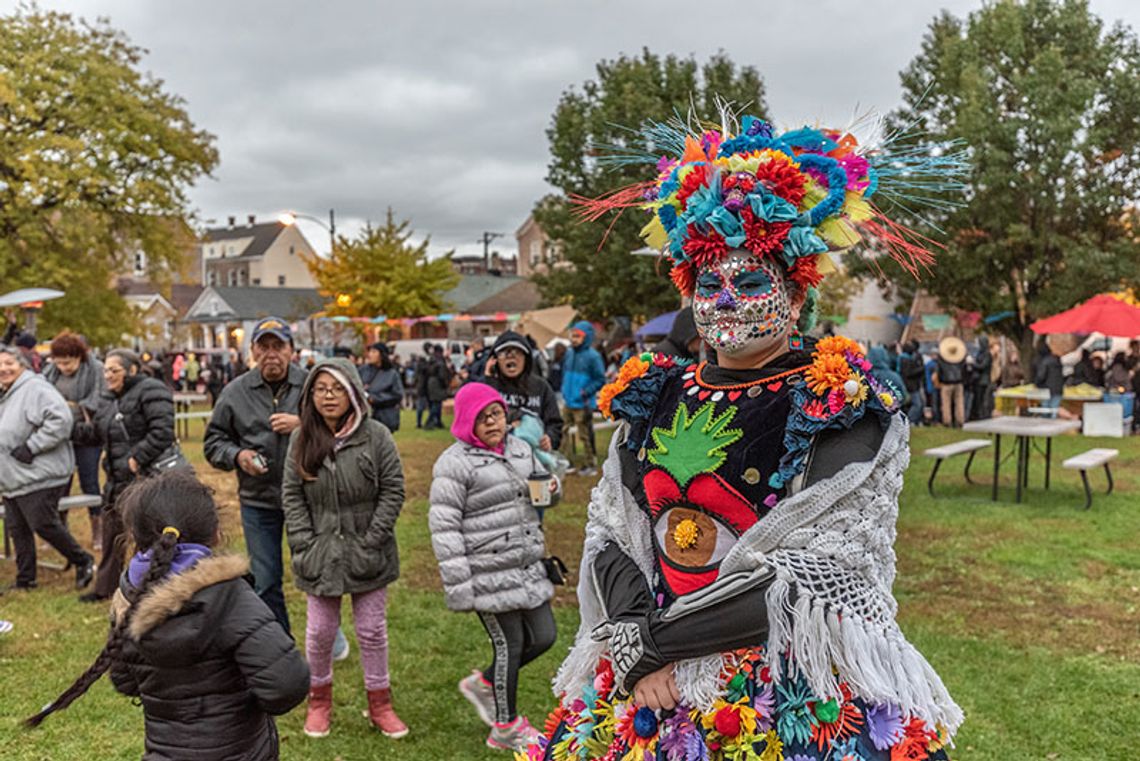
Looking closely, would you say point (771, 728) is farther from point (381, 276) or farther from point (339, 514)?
point (381, 276)

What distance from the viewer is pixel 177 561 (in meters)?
2.79

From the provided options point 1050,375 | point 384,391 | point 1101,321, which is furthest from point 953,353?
point 384,391

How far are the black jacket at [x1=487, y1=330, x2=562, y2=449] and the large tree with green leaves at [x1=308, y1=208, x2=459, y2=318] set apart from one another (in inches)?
1306

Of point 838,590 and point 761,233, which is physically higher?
point 761,233

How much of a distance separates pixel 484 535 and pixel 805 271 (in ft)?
8.35

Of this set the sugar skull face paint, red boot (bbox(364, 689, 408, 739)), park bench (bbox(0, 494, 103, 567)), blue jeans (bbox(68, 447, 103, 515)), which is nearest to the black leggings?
red boot (bbox(364, 689, 408, 739))

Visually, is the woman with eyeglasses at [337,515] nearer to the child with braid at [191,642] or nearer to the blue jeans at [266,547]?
the blue jeans at [266,547]

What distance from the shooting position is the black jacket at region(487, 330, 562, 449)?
7.16 m

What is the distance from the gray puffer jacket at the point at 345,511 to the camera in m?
4.61

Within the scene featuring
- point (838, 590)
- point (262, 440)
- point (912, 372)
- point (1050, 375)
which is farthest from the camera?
point (912, 372)

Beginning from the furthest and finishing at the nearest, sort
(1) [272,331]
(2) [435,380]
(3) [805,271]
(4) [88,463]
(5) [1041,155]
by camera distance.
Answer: (5) [1041,155] < (2) [435,380] < (4) [88,463] < (1) [272,331] < (3) [805,271]

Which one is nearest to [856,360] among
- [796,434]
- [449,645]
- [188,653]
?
[796,434]

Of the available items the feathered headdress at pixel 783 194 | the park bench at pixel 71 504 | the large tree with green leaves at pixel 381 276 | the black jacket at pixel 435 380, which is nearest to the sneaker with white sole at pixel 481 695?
the feathered headdress at pixel 783 194

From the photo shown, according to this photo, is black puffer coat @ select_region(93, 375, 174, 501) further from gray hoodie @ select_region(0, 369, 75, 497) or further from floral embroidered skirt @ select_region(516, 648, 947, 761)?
floral embroidered skirt @ select_region(516, 648, 947, 761)
